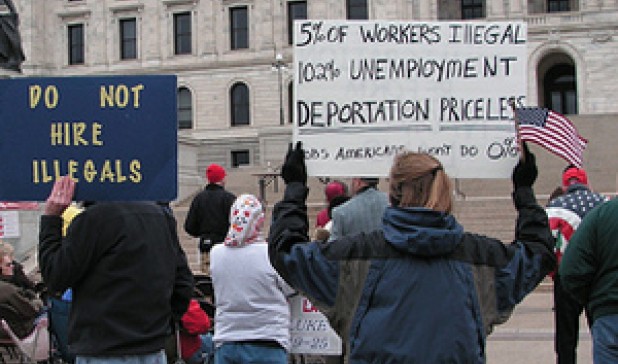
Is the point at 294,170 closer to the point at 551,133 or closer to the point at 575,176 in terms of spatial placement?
the point at 575,176

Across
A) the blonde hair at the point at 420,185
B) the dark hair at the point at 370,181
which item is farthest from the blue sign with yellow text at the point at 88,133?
the dark hair at the point at 370,181

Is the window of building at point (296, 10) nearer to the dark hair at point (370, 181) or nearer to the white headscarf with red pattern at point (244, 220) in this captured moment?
the dark hair at point (370, 181)

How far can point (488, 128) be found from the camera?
15.3 ft

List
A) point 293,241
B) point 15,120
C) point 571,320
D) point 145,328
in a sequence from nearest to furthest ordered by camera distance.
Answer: point 293,241 → point 145,328 → point 15,120 → point 571,320

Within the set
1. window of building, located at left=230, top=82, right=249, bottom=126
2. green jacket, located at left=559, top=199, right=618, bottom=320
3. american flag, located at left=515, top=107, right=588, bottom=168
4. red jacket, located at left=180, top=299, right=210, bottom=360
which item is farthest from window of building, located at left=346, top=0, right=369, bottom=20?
green jacket, located at left=559, top=199, right=618, bottom=320

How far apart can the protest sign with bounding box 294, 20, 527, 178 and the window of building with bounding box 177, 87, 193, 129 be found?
137 ft

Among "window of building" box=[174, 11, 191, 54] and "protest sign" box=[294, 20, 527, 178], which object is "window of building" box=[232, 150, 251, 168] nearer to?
"window of building" box=[174, 11, 191, 54]

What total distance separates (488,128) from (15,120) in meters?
2.40

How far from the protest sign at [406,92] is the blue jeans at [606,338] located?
101cm

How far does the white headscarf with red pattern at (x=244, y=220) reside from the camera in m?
5.09

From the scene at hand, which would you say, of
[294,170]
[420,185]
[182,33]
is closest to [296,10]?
[182,33]

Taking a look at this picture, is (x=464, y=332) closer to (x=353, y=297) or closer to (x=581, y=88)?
(x=353, y=297)

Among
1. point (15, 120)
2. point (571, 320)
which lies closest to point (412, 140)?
point (15, 120)

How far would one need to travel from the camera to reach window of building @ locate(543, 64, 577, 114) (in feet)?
138
